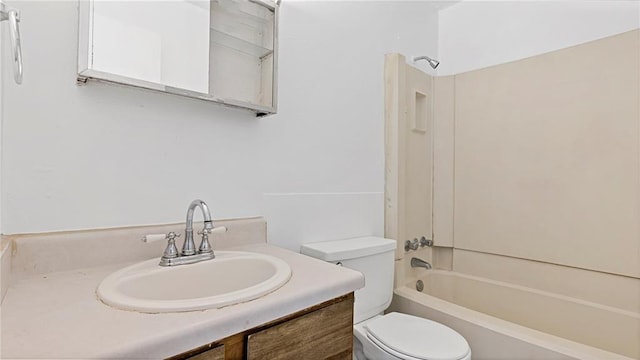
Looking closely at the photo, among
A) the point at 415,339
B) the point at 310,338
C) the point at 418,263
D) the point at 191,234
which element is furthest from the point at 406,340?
the point at 191,234

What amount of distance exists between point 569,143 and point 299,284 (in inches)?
71.3

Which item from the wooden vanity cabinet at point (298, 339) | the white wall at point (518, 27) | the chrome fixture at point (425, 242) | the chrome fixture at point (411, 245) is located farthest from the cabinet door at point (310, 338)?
the white wall at point (518, 27)

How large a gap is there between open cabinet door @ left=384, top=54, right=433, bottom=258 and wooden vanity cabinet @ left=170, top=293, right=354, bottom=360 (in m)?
1.03

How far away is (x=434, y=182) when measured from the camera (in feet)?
7.35

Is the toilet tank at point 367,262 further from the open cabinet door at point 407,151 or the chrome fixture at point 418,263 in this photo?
the chrome fixture at point 418,263

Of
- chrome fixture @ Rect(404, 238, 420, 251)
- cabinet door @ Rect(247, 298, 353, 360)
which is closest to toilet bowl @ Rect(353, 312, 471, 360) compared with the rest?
cabinet door @ Rect(247, 298, 353, 360)

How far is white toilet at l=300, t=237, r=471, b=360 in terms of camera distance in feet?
3.80

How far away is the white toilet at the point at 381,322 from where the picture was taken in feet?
3.80

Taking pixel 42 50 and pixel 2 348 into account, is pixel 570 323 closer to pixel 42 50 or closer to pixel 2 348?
pixel 2 348

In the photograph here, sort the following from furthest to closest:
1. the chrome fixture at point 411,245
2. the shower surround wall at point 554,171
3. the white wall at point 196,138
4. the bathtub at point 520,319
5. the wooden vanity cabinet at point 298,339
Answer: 1. the chrome fixture at point 411,245
2. the shower surround wall at point 554,171
3. the bathtub at point 520,319
4. the white wall at point 196,138
5. the wooden vanity cabinet at point 298,339

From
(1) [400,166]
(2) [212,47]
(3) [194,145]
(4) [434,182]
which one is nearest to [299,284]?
(3) [194,145]

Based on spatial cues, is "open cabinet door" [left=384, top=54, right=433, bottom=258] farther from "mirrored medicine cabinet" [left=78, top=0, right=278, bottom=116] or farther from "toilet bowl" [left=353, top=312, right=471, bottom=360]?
"mirrored medicine cabinet" [left=78, top=0, right=278, bottom=116]

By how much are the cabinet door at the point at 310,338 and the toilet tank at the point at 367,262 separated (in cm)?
48

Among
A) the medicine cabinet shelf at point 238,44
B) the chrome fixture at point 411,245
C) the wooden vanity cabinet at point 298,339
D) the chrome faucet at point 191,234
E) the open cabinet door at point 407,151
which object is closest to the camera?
the wooden vanity cabinet at point 298,339
